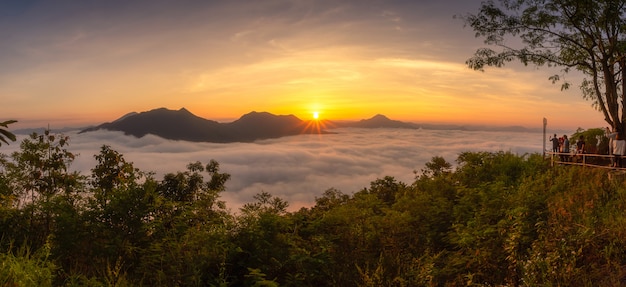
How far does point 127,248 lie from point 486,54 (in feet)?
82.6

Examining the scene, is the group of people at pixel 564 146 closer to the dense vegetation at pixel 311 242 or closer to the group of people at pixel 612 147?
the group of people at pixel 612 147

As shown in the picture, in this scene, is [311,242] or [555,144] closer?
[311,242]

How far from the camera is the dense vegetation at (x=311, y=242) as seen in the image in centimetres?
942

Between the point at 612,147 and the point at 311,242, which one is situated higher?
the point at 612,147

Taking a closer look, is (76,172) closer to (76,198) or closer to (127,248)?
(76,198)

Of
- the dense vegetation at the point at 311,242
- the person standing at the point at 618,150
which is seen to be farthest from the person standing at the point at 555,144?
the dense vegetation at the point at 311,242

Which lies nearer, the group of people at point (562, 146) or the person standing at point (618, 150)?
the person standing at point (618, 150)

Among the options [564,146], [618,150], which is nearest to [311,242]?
[618,150]

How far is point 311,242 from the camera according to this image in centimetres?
1270

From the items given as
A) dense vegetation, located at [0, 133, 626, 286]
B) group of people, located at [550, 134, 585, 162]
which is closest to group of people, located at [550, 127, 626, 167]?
group of people, located at [550, 134, 585, 162]

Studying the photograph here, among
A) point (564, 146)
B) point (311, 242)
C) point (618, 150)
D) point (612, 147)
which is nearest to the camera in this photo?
point (311, 242)

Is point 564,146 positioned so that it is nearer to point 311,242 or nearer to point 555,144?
point 555,144

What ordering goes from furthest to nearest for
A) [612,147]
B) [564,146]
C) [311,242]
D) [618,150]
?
1. [564,146]
2. [612,147]
3. [618,150]
4. [311,242]

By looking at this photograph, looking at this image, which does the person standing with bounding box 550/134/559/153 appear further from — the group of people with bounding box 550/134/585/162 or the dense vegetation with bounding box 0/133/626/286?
the dense vegetation with bounding box 0/133/626/286
